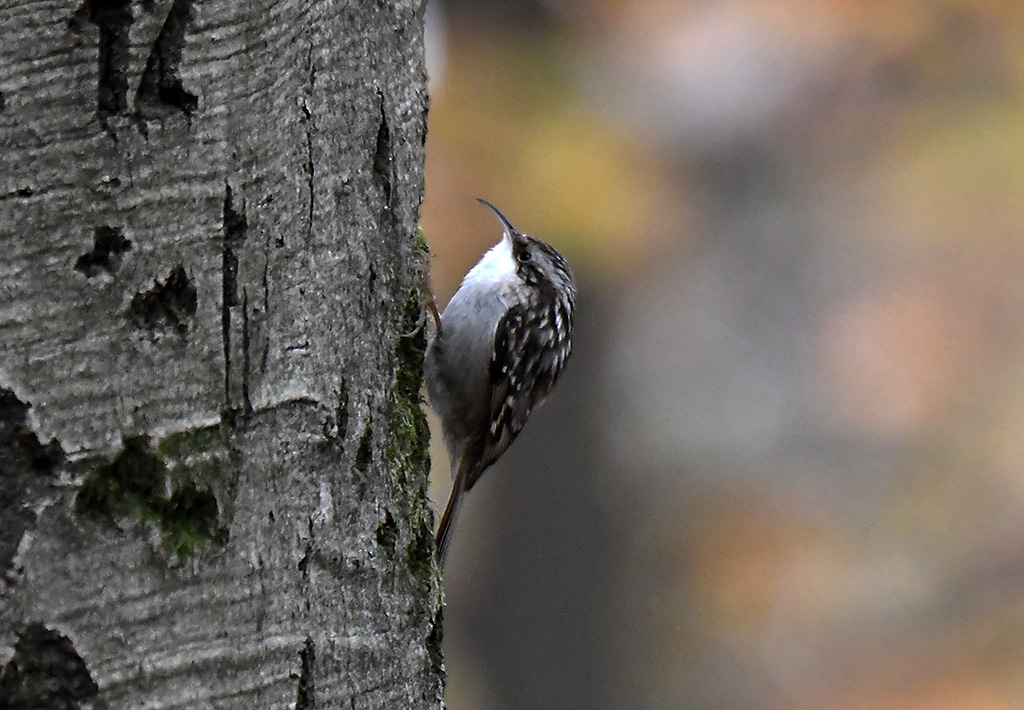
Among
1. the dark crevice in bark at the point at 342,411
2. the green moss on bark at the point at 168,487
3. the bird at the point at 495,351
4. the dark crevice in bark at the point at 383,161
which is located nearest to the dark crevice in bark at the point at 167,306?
the green moss on bark at the point at 168,487

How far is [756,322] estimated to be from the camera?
6.73m

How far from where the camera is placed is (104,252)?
165 centimetres

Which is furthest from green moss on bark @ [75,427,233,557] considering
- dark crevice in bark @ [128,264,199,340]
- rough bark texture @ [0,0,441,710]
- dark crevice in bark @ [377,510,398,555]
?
dark crevice in bark @ [377,510,398,555]

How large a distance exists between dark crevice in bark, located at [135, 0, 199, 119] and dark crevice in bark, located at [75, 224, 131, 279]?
0.53 ft

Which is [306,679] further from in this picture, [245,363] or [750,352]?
[750,352]

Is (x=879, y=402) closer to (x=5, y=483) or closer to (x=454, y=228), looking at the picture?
(x=454, y=228)

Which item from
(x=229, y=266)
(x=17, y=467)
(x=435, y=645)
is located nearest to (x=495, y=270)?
(x=435, y=645)

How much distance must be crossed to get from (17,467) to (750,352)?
548 centimetres

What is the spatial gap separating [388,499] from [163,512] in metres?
0.37

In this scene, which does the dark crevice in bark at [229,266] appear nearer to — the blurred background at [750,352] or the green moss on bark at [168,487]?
the green moss on bark at [168,487]

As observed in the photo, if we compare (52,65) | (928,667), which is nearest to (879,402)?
(928,667)

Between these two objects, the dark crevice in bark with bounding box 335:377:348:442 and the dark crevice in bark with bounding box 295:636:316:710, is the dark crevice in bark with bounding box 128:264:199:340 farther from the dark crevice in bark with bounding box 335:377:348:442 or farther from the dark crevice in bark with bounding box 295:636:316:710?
the dark crevice in bark with bounding box 295:636:316:710

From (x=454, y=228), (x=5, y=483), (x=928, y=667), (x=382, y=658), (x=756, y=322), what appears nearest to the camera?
(x=5, y=483)

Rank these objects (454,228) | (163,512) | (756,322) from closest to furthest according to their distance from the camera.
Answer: (163,512) → (454,228) → (756,322)
